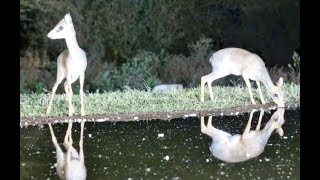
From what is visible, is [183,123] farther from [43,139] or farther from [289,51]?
[289,51]

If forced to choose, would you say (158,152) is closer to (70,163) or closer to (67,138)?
(70,163)

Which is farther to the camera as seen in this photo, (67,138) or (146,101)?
(146,101)

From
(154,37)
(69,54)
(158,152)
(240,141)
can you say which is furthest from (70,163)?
(154,37)

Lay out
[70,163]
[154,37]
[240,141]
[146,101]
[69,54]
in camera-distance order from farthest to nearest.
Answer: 1. [154,37]
2. [146,101]
3. [69,54]
4. [240,141]
5. [70,163]

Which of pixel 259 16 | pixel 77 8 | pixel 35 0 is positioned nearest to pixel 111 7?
pixel 77 8

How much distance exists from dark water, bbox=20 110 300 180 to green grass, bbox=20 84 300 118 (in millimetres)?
215

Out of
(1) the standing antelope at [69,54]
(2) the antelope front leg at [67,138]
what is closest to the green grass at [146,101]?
(1) the standing antelope at [69,54]

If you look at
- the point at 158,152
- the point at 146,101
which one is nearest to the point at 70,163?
the point at 158,152

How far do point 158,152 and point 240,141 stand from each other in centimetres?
36

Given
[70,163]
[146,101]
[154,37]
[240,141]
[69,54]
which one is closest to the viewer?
[70,163]

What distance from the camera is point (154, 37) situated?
4688 mm

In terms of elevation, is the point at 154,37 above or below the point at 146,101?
above

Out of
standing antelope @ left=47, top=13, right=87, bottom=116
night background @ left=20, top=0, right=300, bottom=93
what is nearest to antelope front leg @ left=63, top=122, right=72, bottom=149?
standing antelope @ left=47, top=13, right=87, bottom=116
